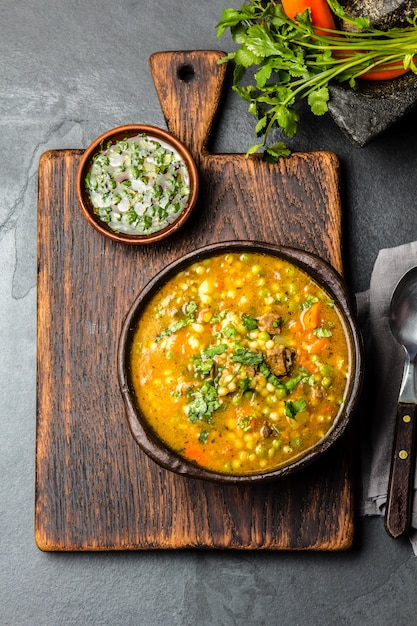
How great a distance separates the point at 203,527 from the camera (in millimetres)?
3434

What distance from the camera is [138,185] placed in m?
3.44

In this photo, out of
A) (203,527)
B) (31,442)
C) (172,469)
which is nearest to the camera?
(172,469)

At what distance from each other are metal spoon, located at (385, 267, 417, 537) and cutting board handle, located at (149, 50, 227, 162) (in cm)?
116

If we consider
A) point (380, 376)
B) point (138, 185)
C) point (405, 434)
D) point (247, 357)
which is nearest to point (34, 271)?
point (138, 185)

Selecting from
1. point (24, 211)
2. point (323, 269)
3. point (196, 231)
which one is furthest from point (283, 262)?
point (24, 211)

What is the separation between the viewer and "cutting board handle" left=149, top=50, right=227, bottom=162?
3.58m

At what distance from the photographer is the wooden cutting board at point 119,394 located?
3420 millimetres

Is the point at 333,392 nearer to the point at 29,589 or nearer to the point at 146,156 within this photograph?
the point at 146,156

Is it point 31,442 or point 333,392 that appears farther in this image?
point 31,442

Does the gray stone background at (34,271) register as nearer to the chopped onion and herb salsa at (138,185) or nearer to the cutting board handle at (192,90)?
the cutting board handle at (192,90)

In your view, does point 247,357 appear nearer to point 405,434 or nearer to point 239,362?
point 239,362

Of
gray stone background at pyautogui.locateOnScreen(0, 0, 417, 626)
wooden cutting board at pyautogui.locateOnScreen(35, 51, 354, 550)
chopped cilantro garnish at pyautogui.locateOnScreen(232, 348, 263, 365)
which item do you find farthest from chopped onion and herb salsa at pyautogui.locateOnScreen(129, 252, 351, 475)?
gray stone background at pyautogui.locateOnScreen(0, 0, 417, 626)

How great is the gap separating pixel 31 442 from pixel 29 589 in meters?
0.65

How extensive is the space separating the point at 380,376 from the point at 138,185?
1315mm
